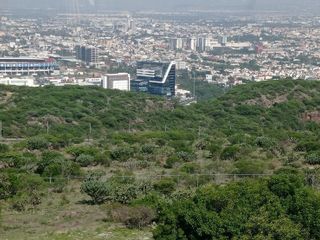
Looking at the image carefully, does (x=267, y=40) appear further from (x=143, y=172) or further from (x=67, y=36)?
(x=143, y=172)

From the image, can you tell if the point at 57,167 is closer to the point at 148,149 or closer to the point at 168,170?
the point at 168,170

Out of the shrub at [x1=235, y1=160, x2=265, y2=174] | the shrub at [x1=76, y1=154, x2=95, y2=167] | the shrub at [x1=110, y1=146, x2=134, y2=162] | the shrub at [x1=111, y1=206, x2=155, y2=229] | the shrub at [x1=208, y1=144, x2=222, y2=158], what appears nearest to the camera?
the shrub at [x1=111, y1=206, x2=155, y2=229]

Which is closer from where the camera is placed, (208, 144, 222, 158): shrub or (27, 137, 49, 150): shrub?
(208, 144, 222, 158): shrub

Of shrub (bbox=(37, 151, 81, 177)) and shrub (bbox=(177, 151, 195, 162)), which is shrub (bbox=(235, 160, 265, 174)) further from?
Result: shrub (bbox=(37, 151, 81, 177))

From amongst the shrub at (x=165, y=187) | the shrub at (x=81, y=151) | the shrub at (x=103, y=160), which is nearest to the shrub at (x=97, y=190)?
the shrub at (x=165, y=187)

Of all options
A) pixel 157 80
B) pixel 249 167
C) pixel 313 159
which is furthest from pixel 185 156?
pixel 157 80

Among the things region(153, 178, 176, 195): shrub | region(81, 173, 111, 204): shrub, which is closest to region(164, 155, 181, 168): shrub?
region(153, 178, 176, 195): shrub

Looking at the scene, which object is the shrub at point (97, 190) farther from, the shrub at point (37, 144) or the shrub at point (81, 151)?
the shrub at point (37, 144)
